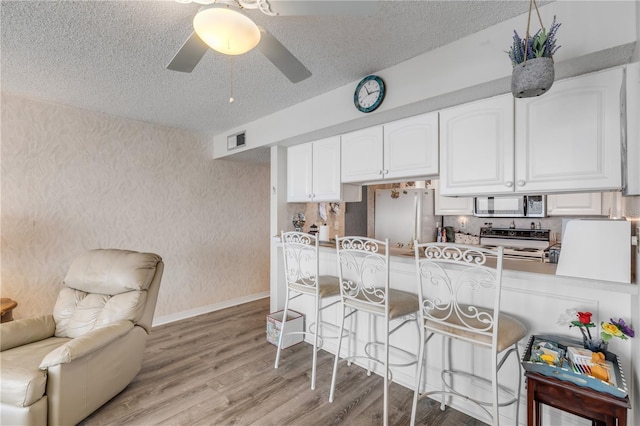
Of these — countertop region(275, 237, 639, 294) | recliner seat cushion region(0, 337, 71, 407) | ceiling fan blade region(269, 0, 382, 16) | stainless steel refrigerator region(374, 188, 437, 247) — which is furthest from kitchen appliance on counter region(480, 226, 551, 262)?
recliner seat cushion region(0, 337, 71, 407)

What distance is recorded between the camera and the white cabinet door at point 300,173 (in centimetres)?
319

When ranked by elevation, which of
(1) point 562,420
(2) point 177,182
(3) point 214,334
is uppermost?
(2) point 177,182

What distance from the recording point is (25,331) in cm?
200

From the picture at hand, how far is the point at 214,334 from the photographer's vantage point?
3.29 meters

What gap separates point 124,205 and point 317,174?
232 cm

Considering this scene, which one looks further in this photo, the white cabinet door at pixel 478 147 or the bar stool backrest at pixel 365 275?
the bar stool backrest at pixel 365 275

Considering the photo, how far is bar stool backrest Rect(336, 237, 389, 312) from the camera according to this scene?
1.95 m

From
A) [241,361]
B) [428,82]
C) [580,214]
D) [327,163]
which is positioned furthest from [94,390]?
[580,214]

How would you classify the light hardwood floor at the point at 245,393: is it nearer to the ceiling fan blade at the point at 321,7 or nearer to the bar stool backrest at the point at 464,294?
the bar stool backrest at the point at 464,294

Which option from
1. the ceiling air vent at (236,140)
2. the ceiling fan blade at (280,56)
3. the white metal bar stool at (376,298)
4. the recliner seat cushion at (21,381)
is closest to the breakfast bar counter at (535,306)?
the white metal bar stool at (376,298)

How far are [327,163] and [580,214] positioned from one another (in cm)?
318

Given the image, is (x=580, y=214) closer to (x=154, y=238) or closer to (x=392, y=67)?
(x=392, y=67)

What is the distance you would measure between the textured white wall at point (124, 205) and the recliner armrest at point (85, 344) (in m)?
1.65

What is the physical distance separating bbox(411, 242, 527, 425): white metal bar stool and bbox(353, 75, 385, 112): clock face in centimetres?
120
